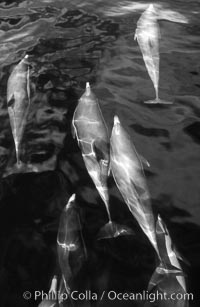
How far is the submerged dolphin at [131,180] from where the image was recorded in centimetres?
393

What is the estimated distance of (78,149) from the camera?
17.2 ft

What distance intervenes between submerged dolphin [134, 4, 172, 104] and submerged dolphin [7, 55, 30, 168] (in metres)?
2.15

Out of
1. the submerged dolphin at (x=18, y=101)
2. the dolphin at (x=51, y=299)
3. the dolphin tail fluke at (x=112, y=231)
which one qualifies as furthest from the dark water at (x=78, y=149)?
the dolphin at (x=51, y=299)

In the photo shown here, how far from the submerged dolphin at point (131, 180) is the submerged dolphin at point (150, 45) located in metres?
1.60

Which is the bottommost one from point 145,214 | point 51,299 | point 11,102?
point 51,299

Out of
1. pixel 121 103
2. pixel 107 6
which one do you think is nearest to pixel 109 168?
pixel 121 103

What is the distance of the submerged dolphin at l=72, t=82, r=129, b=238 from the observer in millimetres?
4270

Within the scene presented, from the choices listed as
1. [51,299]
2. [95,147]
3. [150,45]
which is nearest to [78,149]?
[95,147]

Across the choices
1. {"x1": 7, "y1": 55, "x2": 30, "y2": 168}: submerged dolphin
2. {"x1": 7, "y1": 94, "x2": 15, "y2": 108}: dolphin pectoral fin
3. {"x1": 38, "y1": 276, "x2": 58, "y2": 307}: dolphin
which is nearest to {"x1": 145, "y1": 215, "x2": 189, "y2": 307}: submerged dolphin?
{"x1": 38, "y1": 276, "x2": 58, "y2": 307}: dolphin

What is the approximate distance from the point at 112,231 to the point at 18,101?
2.74 metres

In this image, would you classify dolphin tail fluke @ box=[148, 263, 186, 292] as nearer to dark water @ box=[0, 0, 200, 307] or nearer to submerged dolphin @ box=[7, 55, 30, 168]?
dark water @ box=[0, 0, 200, 307]

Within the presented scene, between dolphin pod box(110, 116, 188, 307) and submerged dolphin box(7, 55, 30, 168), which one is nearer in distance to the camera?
dolphin pod box(110, 116, 188, 307)

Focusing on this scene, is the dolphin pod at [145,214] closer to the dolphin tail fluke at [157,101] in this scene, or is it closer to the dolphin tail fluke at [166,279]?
the dolphin tail fluke at [166,279]

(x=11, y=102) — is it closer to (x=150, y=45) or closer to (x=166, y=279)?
(x=150, y=45)
